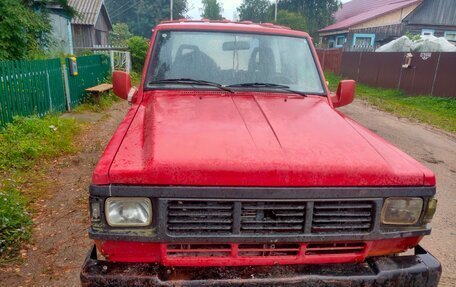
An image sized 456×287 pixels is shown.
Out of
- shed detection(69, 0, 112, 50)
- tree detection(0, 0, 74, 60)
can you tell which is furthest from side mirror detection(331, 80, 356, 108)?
shed detection(69, 0, 112, 50)

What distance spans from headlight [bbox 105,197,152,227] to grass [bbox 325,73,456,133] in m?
9.42

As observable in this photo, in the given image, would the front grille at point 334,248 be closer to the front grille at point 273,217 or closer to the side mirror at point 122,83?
the front grille at point 273,217

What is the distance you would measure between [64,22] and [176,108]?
787 inches

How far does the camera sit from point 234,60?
3.45 metres

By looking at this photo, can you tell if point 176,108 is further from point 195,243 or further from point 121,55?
point 121,55

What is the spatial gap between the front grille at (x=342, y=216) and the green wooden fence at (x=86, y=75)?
9038 mm

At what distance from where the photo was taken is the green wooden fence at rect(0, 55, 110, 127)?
22.4 ft

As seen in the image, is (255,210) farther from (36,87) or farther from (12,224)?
(36,87)

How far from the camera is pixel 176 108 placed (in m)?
2.75

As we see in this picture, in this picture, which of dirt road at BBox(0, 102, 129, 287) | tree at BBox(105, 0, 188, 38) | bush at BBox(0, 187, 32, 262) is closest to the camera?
dirt road at BBox(0, 102, 129, 287)

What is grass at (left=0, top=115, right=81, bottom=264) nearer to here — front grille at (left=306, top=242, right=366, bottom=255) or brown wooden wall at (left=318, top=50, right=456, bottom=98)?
front grille at (left=306, top=242, right=366, bottom=255)

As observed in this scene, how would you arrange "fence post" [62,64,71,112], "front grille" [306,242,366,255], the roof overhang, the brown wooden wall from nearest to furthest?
"front grille" [306,242,366,255] → "fence post" [62,64,71,112] → the brown wooden wall → the roof overhang

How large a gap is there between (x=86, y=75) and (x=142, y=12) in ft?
171

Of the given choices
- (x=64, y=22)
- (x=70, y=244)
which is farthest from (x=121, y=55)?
(x=70, y=244)
